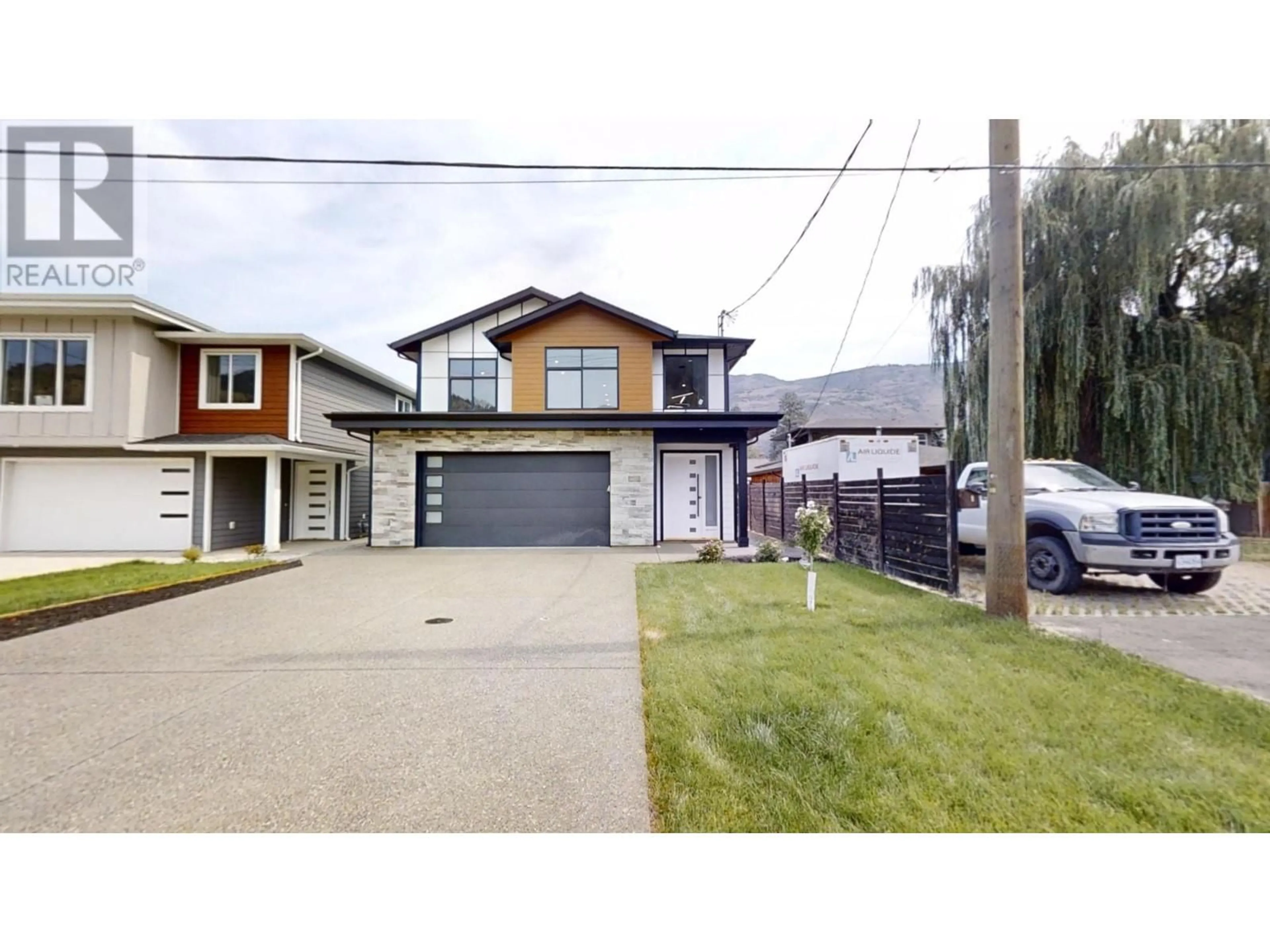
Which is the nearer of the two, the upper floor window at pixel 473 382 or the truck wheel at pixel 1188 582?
the truck wheel at pixel 1188 582

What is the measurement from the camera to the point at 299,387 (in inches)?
505

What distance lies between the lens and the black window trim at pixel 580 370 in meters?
13.1

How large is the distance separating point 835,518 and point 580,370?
7107 mm

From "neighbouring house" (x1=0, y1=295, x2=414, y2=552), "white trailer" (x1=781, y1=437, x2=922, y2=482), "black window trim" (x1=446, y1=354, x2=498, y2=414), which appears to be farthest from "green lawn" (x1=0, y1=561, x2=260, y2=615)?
"white trailer" (x1=781, y1=437, x2=922, y2=482)

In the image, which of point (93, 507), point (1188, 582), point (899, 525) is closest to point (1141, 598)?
point (1188, 582)

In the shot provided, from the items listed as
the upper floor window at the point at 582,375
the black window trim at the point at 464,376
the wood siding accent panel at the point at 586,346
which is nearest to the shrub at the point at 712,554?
the wood siding accent panel at the point at 586,346

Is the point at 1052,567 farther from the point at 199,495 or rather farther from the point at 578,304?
the point at 199,495

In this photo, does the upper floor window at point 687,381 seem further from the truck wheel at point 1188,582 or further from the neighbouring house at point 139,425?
the truck wheel at point 1188,582

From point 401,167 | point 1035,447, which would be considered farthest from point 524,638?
point 1035,447

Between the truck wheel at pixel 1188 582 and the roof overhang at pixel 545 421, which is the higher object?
the roof overhang at pixel 545 421

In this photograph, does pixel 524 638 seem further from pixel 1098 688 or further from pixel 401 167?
pixel 401 167

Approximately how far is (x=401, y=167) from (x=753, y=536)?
1210 cm

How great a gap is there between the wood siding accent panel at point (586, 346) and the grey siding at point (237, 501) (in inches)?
271

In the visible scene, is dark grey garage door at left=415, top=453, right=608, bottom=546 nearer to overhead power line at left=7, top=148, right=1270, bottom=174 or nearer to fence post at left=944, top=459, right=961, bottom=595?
overhead power line at left=7, top=148, right=1270, bottom=174
